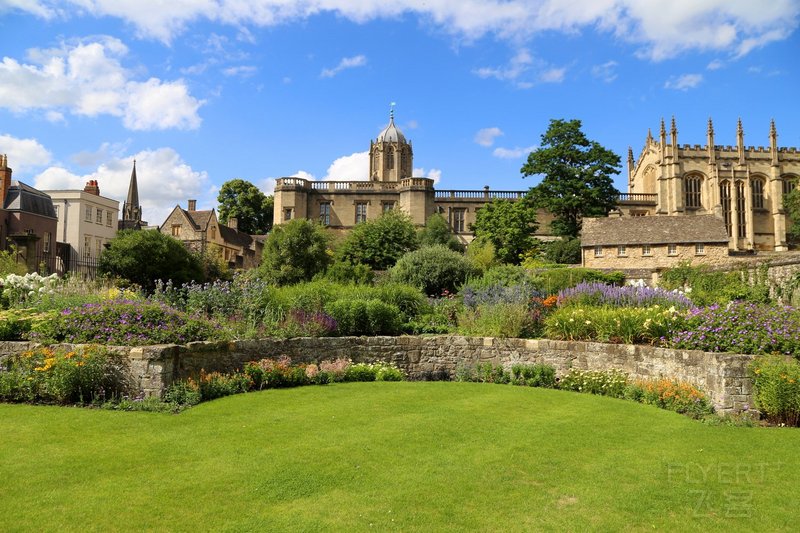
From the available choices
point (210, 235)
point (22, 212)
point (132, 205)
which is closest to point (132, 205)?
point (132, 205)

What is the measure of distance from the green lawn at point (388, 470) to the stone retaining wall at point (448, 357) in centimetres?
96

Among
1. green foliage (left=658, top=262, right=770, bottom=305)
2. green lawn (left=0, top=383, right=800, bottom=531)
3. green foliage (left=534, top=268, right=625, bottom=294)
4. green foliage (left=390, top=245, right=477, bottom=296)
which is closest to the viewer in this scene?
green lawn (left=0, top=383, right=800, bottom=531)

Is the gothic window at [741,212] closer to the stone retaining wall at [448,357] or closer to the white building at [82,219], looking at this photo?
the stone retaining wall at [448,357]

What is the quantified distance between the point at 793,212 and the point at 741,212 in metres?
4.54

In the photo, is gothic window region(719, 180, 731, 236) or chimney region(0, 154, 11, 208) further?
gothic window region(719, 180, 731, 236)

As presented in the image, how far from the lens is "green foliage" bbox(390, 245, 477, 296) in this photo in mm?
24031

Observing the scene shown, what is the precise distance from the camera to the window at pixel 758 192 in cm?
6247

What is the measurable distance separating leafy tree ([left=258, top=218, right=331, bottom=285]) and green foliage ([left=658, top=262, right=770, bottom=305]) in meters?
21.4

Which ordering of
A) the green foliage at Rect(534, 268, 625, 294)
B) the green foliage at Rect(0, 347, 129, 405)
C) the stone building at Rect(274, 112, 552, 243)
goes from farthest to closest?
1. the stone building at Rect(274, 112, 552, 243)
2. the green foliage at Rect(534, 268, 625, 294)
3. the green foliage at Rect(0, 347, 129, 405)

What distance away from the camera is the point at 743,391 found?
29.3ft

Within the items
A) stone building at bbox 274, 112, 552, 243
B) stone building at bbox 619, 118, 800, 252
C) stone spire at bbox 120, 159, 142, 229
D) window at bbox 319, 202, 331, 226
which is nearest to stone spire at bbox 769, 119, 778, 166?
stone building at bbox 619, 118, 800, 252

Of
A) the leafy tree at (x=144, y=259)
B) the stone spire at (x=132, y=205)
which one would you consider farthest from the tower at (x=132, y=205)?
the leafy tree at (x=144, y=259)

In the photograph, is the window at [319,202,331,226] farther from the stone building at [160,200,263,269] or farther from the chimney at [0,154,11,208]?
the chimney at [0,154,11,208]

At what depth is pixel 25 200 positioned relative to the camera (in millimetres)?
34750
